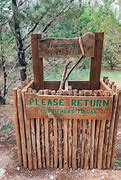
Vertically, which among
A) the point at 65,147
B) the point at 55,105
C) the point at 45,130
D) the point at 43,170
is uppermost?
the point at 55,105

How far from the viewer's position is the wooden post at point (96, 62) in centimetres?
310

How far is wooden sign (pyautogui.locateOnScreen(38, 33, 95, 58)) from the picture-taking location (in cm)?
308

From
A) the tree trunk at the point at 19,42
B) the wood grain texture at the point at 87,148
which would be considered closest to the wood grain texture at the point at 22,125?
the wood grain texture at the point at 87,148

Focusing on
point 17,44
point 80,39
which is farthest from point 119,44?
point 80,39

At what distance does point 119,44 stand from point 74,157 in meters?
7.49

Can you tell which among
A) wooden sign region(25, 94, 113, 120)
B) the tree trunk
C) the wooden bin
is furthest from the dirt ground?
the tree trunk

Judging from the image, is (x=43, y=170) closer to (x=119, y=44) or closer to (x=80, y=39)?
(x=80, y=39)

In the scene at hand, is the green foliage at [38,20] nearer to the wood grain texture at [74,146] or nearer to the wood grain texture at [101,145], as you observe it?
the wood grain texture at [74,146]

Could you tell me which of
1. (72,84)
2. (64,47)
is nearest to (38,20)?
(72,84)

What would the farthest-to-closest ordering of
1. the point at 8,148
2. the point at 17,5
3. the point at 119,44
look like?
1. the point at 119,44
2. the point at 17,5
3. the point at 8,148

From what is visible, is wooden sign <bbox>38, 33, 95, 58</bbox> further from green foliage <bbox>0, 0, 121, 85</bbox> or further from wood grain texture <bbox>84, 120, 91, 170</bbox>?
green foliage <bbox>0, 0, 121, 85</bbox>

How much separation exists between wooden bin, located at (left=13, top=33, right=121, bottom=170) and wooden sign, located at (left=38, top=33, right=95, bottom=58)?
5 cm

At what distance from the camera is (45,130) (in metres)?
2.93

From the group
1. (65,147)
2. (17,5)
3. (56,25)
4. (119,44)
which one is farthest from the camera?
(119,44)
